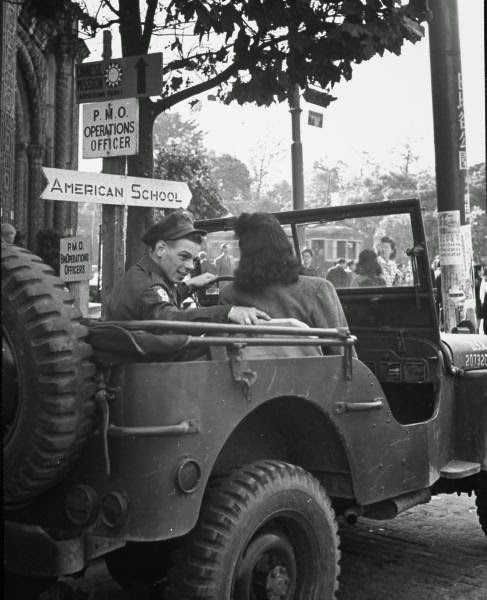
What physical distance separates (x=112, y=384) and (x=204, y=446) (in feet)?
1.28

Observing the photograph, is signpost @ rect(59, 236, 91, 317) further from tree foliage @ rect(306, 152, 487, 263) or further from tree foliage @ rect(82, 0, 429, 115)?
tree foliage @ rect(306, 152, 487, 263)

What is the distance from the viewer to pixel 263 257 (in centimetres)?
359

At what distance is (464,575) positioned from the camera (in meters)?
4.09

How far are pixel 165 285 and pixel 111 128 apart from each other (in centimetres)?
273

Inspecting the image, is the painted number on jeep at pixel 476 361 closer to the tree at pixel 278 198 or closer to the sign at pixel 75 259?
the sign at pixel 75 259

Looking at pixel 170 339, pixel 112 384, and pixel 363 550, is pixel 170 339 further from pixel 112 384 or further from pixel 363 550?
pixel 363 550

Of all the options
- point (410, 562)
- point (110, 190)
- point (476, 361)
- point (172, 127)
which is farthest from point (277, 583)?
point (172, 127)

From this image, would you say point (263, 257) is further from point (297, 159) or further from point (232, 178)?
point (232, 178)

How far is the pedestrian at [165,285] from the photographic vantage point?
3.22m

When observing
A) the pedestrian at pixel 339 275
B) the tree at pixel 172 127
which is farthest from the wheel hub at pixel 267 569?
the tree at pixel 172 127

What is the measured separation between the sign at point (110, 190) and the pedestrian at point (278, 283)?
1980mm

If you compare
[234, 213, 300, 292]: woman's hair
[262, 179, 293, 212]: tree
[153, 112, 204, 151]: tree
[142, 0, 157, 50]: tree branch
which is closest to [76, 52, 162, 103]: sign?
[142, 0, 157, 50]: tree branch

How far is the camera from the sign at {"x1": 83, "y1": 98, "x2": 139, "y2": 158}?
5.72m

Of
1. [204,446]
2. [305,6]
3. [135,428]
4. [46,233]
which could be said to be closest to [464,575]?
[204,446]
